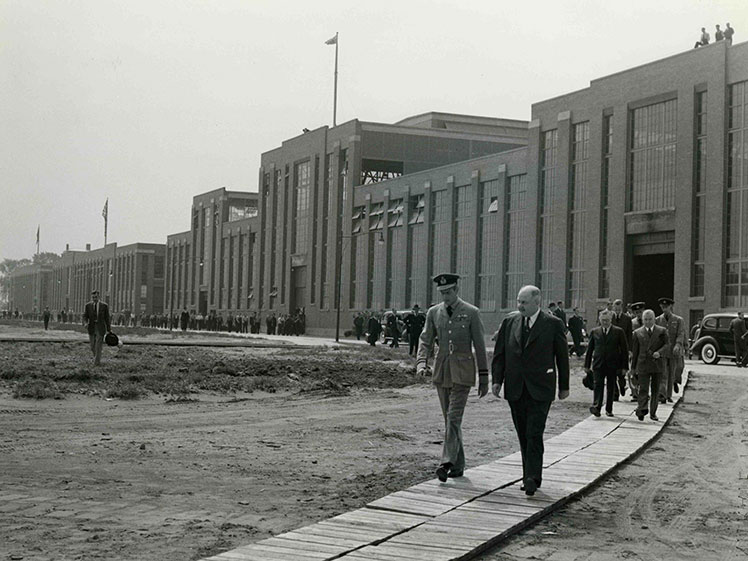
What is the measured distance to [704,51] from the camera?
157 ft

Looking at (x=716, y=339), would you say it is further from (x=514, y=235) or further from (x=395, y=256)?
(x=395, y=256)

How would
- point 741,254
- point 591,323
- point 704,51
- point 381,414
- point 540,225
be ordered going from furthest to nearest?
point 540,225 < point 591,323 < point 704,51 < point 741,254 < point 381,414

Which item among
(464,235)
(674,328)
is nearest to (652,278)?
(464,235)

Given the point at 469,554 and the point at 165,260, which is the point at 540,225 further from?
the point at 165,260

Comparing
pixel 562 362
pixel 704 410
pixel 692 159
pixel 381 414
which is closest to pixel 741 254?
pixel 692 159

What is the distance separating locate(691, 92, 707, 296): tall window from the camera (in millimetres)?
46781

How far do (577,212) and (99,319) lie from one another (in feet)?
121

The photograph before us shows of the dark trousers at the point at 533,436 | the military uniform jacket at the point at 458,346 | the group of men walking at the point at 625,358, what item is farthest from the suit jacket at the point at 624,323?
the dark trousers at the point at 533,436

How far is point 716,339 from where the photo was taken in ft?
115

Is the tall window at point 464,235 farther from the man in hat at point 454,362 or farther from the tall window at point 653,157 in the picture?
the man in hat at point 454,362

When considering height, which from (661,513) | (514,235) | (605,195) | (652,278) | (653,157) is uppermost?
(653,157)

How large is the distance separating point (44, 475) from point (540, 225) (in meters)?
50.8

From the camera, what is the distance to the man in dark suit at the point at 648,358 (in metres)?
15.5

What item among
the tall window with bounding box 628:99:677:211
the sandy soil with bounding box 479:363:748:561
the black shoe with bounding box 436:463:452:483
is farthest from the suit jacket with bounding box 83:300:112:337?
the tall window with bounding box 628:99:677:211
